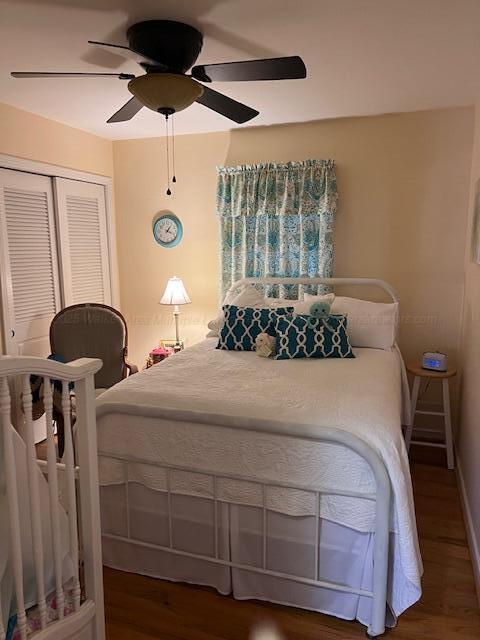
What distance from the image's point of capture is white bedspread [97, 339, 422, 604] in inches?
67.6

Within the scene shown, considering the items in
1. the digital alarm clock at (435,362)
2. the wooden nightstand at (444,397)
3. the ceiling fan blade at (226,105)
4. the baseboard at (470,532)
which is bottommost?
the baseboard at (470,532)

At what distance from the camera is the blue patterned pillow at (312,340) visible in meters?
Answer: 2.95

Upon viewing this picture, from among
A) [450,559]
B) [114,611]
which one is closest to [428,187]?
[450,559]

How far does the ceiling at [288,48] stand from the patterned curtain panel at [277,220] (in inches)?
19.4

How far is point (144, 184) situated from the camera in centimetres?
427

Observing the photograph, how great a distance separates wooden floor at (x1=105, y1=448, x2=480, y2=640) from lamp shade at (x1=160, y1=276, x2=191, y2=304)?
7.21ft

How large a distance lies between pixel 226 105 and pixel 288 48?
0.39 m

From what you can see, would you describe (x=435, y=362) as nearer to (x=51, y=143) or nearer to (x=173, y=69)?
(x=173, y=69)

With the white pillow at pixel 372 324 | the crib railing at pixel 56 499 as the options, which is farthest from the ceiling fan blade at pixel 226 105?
the crib railing at pixel 56 499

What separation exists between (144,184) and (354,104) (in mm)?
1971

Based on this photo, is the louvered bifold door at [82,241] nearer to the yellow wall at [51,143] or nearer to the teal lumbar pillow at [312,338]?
the yellow wall at [51,143]

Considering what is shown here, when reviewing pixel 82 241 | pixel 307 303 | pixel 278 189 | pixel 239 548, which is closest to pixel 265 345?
pixel 307 303

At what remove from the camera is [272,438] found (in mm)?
1828

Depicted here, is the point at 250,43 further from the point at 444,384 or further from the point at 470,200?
the point at 444,384
